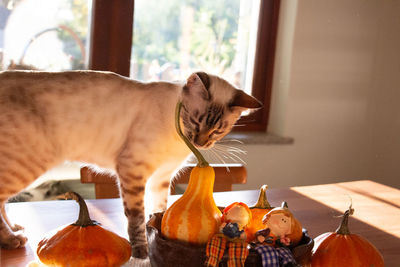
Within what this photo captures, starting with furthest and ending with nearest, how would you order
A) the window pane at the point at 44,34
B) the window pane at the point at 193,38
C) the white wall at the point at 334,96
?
the white wall at the point at 334,96 < the window pane at the point at 193,38 < the window pane at the point at 44,34

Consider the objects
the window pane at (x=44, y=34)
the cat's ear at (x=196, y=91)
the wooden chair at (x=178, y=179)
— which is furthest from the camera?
the window pane at (x=44, y=34)

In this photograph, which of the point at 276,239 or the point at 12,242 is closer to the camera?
the point at 276,239

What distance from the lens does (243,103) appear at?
127 cm

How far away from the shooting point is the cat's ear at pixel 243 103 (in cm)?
126

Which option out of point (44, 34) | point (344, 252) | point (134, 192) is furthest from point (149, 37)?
point (344, 252)

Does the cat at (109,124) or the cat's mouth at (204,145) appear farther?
the cat's mouth at (204,145)

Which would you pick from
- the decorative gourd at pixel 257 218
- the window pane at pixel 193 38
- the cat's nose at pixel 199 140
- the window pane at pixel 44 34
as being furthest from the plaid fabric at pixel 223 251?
the window pane at pixel 193 38

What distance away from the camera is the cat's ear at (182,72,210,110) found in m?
1.20

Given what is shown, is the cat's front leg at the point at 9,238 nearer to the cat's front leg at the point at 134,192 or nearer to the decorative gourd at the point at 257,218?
the cat's front leg at the point at 134,192

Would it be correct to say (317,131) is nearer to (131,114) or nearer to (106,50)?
(106,50)

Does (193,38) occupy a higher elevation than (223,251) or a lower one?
higher

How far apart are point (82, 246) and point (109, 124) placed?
19.1 inches

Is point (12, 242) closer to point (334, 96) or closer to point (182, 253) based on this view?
point (182, 253)

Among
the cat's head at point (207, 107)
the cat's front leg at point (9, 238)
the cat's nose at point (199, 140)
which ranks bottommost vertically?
the cat's front leg at point (9, 238)
